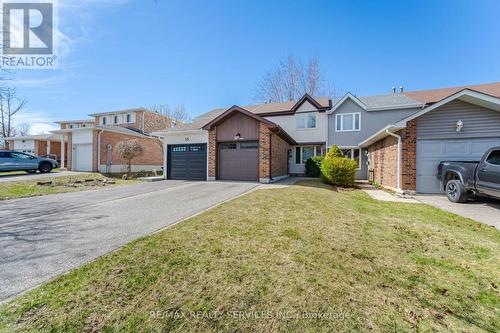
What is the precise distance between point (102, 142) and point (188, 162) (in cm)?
1042

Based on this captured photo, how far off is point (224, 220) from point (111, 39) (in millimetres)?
10172

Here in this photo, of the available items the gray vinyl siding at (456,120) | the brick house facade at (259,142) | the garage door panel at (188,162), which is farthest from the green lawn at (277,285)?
the garage door panel at (188,162)

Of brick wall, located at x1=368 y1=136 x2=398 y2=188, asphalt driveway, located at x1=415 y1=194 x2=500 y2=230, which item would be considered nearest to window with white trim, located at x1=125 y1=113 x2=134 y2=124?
brick wall, located at x1=368 y1=136 x2=398 y2=188

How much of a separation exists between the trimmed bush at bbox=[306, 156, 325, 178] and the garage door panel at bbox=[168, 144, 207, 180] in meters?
8.93

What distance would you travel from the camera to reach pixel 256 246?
Result: 12.0ft

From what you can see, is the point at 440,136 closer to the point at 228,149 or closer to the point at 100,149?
the point at 228,149

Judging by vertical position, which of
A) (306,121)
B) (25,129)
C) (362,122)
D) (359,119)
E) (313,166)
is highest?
(25,129)

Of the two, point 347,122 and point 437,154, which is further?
point 347,122

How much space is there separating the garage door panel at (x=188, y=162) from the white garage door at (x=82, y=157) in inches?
383

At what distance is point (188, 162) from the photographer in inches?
565

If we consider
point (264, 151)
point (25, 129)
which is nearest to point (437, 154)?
point (264, 151)

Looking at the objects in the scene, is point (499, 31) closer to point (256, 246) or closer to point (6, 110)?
point (256, 246)

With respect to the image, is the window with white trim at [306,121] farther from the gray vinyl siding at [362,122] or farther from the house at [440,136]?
the house at [440,136]

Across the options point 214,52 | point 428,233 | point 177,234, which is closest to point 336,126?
point 214,52
